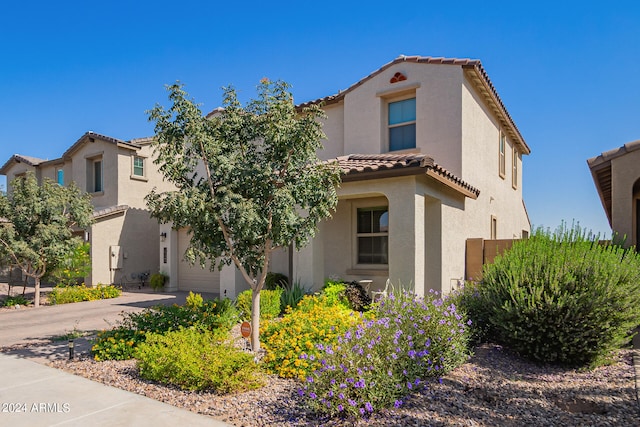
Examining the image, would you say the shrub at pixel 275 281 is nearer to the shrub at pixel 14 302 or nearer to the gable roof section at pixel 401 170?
the gable roof section at pixel 401 170

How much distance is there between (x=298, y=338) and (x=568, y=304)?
3.91 metres

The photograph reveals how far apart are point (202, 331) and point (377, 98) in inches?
345

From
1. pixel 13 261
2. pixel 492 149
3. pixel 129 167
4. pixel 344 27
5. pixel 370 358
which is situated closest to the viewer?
pixel 370 358

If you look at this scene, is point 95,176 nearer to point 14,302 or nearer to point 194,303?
point 14,302

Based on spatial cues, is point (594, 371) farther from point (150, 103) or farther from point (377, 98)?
point (377, 98)

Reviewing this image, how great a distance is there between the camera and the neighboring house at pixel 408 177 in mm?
9672

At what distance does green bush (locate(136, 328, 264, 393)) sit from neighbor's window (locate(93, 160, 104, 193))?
693 inches

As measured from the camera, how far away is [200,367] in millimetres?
5172

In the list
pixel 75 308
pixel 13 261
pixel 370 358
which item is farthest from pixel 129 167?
pixel 370 358

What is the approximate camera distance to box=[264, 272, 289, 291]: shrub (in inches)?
471

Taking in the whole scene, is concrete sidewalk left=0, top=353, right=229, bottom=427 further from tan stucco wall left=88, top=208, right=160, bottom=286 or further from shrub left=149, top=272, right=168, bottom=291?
tan stucco wall left=88, top=208, right=160, bottom=286

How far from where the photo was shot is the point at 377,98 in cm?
1271

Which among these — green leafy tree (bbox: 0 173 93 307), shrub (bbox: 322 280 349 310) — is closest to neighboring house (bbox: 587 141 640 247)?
shrub (bbox: 322 280 349 310)

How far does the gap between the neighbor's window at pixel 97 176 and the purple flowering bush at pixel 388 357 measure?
19136mm
